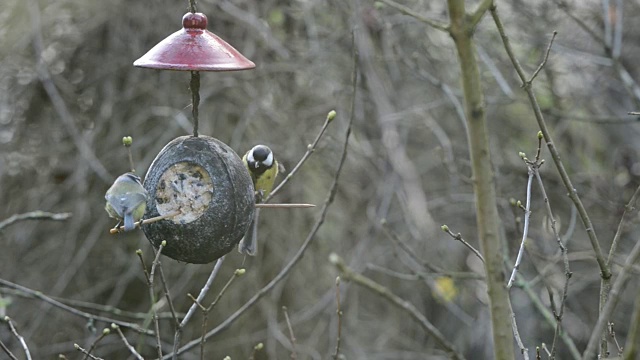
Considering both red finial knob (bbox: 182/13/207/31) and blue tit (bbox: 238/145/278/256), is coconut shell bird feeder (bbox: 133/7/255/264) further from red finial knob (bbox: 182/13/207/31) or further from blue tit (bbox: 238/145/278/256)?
blue tit (bbox: 238/145/278/256)

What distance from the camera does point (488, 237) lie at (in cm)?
171

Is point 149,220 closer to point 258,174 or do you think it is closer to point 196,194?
point 196,194

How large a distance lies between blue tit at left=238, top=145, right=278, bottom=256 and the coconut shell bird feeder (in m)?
0.39

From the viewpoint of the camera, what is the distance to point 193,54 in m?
2.65

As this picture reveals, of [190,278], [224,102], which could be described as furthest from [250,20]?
[190,278]

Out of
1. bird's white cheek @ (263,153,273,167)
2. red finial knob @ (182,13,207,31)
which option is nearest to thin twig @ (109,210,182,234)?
red finial knob @ (182,13,207,31)

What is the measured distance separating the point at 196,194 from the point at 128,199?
267mm

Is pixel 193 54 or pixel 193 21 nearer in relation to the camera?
pixel 193 54

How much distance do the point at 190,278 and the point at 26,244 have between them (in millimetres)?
1050

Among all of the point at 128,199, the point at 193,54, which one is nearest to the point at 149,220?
the point at 128,199

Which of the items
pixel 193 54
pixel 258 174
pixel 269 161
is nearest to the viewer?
pixel 193 54

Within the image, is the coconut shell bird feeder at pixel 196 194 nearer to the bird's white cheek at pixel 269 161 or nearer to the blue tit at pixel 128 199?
the blue tit at pixel 128 199

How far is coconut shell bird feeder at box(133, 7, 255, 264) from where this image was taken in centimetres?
278

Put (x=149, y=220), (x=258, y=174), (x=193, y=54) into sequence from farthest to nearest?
(x=258, y=174) < (x=193, y=54) < (x=149, y=220)
